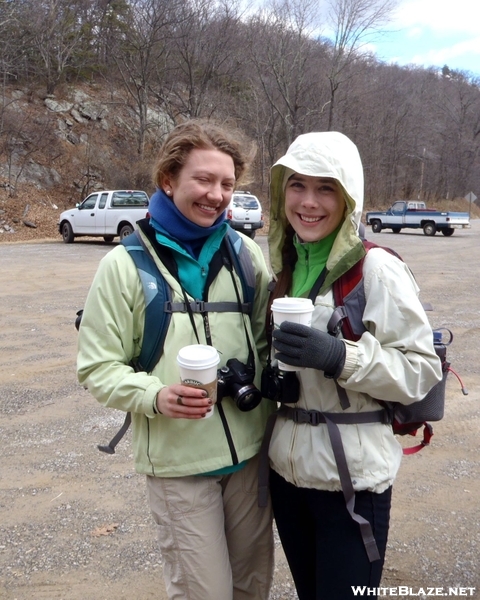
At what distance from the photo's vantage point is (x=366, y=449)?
1743 millimetres

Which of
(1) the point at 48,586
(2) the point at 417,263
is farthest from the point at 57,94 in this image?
(1) the point at 48,586

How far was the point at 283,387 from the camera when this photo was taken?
5.90ft

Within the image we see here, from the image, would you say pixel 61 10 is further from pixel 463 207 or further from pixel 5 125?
pixel 463 207

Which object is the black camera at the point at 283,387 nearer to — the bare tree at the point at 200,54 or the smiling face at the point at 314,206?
the smiling face at the point at 314,206

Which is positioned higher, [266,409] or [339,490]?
[266,409]

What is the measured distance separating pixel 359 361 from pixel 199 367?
19.1 inches

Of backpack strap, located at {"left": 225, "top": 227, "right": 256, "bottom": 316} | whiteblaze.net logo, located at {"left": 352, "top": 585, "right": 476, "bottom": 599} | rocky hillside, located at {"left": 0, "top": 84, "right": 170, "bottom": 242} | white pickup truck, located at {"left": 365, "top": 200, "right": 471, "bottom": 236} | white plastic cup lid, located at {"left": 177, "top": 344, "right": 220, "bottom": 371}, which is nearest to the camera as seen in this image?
white plastic cup lid, located at {"left": 177, "top": 344, "right": 220, "bottom": 371}

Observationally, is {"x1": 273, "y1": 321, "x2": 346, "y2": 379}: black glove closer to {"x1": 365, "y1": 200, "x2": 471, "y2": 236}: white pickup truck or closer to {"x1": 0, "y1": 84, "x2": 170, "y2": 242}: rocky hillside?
{"x1": 0, "y1": 84, "x2": 170, "y2": 242}: rocky hillside

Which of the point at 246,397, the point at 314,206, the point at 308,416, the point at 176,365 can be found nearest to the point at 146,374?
the point at 176,365

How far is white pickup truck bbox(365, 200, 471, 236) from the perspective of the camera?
2595 cm

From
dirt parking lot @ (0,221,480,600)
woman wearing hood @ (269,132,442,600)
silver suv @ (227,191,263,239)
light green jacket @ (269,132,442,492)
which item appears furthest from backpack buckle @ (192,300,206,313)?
silver suv @ (227,191,263,239)

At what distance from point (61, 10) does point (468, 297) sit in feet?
107

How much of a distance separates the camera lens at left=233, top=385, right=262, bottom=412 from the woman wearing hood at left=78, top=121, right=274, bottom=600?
23 mm

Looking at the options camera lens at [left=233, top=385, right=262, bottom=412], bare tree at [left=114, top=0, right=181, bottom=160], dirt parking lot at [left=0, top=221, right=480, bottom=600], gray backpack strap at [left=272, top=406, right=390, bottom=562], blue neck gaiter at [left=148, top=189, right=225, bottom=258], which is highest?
bare tree at [left=114, top=0, right=181, bottom=160]
